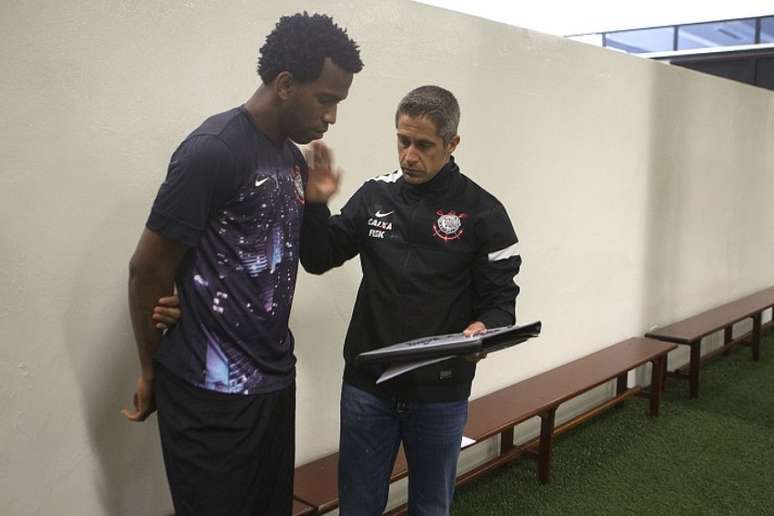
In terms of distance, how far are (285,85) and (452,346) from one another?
2.13 feet

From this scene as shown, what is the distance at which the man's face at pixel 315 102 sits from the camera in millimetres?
1477

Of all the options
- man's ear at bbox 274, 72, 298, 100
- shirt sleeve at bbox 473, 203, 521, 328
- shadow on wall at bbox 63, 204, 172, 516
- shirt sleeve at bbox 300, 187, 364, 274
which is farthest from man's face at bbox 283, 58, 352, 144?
shadow on wall at bbox 63, 204, 172, 516

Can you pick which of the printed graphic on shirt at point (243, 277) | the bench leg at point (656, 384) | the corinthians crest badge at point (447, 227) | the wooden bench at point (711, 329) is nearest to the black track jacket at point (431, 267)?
the corinthians crest badge at point (447, 227)

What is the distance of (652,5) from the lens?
24.6 feet

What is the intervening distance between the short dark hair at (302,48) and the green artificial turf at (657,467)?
2167mm

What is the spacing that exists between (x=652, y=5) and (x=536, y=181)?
16.4 ft

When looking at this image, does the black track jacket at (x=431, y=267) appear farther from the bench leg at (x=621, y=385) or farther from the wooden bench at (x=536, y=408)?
the bench leg at (x=621, y=385)

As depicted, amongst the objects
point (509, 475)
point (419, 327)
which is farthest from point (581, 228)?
point (419, 327)

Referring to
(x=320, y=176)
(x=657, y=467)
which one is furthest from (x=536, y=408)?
(x=320, y=176)

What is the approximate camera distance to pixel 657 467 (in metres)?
3.47

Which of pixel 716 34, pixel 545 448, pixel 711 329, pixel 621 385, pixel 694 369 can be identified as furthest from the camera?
pixel 716 34

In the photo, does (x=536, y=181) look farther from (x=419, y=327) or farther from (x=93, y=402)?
(x=93, y=402)

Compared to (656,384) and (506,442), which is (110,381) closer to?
(506,442)

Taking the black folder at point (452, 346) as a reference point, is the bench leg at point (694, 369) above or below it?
below
